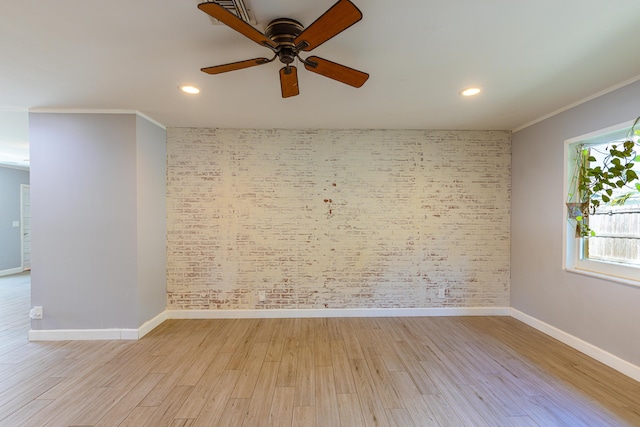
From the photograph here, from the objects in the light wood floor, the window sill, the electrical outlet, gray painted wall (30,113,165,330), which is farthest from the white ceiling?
the light wood floor

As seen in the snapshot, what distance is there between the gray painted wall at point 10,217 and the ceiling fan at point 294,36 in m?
7.52

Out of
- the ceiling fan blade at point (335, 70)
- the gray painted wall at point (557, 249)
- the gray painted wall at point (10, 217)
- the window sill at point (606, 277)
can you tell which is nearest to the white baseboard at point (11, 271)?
the gray painted wall at point (10, 217)

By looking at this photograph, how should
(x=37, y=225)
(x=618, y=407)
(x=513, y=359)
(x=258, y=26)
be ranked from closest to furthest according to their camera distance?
1. (x=258, y=26)
2. (x=618, y=407)
3. (x=513, y=359)
4. (x=37, y=225)

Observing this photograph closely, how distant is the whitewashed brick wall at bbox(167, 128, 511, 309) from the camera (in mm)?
3492

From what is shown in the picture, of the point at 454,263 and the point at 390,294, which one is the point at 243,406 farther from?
the point at 454,263

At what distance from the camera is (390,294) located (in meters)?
3.57

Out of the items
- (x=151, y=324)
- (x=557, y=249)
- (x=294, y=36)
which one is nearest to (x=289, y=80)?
(x=294, y=36)

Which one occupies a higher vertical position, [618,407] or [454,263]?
[454,263]

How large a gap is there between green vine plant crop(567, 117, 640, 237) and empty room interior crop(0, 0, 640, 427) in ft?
0.10

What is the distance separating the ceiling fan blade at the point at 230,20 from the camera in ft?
3.66

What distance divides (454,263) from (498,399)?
1829mm

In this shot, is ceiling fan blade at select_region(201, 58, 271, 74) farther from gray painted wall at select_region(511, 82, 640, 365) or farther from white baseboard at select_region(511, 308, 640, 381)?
white baseboard at select_region(511, 308, 640, 381)

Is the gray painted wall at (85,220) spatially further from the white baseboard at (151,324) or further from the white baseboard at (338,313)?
the white baseboard at (338,313)

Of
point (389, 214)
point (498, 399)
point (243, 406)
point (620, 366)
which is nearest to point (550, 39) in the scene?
point (389, 214)
